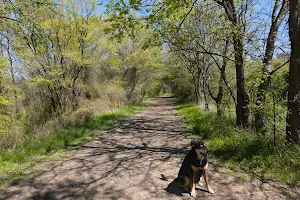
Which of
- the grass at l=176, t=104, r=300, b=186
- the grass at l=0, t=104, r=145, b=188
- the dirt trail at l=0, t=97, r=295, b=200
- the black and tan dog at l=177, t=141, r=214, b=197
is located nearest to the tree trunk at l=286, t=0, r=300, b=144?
the grass at l=176, t=104, r=300, b=186

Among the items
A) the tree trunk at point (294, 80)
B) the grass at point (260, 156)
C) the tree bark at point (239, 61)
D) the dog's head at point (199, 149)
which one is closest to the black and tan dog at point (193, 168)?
the dog's head at point (199, 149)

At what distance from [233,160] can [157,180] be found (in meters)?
2.09

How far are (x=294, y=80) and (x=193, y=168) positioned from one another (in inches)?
132

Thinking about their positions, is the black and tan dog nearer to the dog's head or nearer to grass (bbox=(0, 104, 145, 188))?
the dog's head

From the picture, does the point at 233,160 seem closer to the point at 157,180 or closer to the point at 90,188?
the point at 157,180

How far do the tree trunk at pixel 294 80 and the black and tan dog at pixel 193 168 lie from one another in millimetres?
2644

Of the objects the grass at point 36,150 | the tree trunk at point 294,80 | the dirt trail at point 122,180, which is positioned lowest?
the dirt trail at point 122,180

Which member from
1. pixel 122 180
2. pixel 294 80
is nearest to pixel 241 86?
pixel 294 80

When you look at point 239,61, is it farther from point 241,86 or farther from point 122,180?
point 122,180

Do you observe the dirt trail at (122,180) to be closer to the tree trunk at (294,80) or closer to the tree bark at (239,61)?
the tree trunk at (294,80)

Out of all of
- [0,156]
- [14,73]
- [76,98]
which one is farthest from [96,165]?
[76,98]

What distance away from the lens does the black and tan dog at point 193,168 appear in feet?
12.0

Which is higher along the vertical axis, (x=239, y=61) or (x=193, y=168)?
(x=239, y=61)

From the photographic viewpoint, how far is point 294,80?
5082 millimetres
